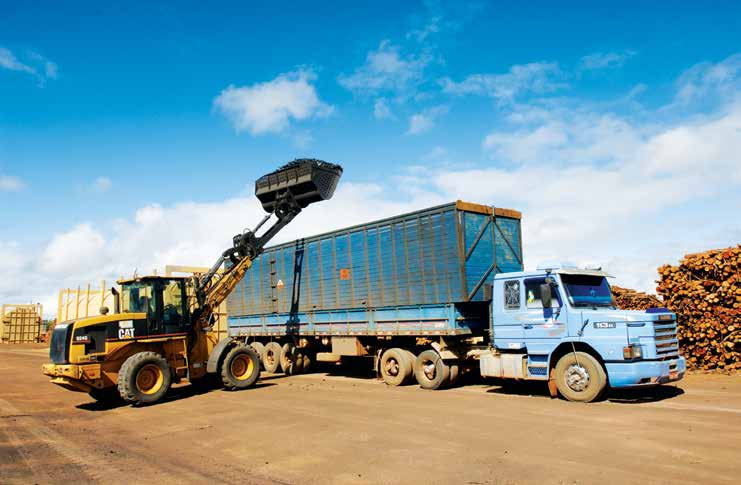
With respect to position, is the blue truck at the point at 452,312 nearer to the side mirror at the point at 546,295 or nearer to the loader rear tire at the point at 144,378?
the side mirror at the point at 546,295

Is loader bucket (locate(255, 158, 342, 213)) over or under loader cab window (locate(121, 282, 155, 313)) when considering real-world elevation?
over

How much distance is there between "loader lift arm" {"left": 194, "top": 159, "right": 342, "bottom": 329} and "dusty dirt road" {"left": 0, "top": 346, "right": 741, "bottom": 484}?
3776mm

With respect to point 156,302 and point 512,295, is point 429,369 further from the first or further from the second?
point 156,302

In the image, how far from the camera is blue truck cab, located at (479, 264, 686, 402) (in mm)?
10156

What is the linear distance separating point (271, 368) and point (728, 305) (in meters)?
14.1

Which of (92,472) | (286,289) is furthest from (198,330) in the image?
(92,472)

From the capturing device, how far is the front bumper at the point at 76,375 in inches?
472

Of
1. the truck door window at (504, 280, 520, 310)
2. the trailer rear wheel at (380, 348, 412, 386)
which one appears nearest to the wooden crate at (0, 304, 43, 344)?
the trailer rear wheel at (380, 348, 412, 386)

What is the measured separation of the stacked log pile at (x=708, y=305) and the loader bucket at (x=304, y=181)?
33.7ft

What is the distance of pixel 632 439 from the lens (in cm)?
749

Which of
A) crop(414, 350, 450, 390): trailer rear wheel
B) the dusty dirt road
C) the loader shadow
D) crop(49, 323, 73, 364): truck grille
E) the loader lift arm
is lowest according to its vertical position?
the loader shadow

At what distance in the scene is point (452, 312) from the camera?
13.1 metres

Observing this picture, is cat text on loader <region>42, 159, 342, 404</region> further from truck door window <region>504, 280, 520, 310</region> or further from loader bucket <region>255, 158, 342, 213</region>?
truck door window <region>504, 280, 520, 310</region>

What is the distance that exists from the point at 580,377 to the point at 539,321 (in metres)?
1.36
